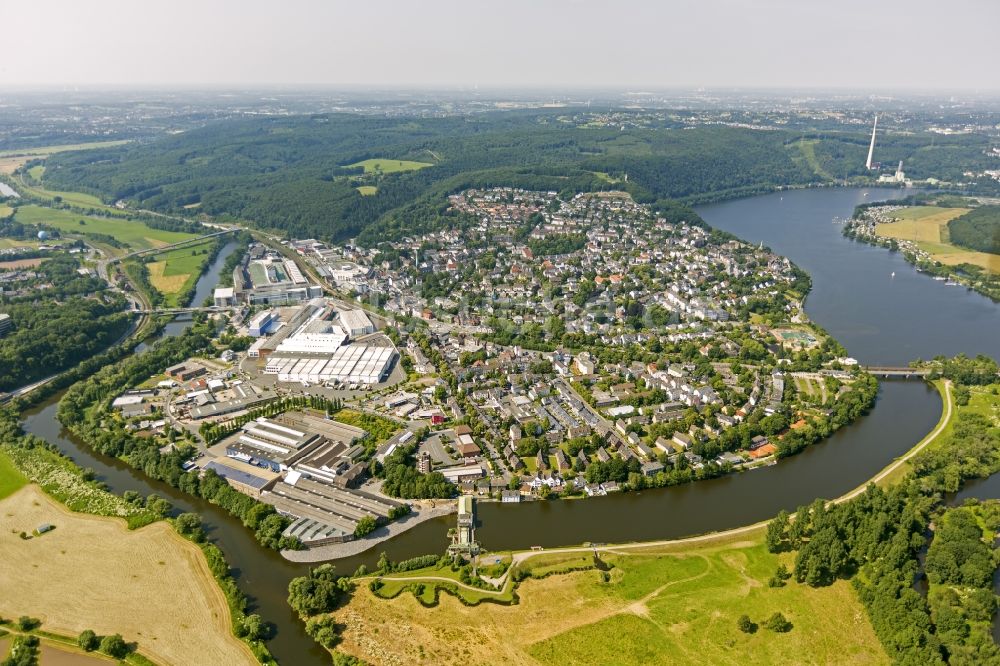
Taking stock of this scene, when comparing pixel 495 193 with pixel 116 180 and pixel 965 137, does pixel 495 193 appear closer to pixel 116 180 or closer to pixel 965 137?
pixel 116 180

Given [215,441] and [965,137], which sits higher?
[965,137]

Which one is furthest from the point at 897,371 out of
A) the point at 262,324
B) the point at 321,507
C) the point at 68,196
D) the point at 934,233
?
the point at 68,196

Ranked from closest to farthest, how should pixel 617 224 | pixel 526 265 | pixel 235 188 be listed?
pixel 526 265 < pixel 617 224 < pixel 235 188

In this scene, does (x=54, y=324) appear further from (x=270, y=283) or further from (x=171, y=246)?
(x=171, y=246)

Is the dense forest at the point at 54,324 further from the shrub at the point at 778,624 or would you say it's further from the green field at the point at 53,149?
the green field at the point at 53,149

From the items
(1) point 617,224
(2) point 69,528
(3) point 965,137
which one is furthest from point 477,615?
(3) point 965,137

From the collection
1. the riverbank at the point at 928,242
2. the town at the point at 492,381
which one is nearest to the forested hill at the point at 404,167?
the town at the point at 492,381

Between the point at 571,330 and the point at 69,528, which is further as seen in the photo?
the point at 571,330
